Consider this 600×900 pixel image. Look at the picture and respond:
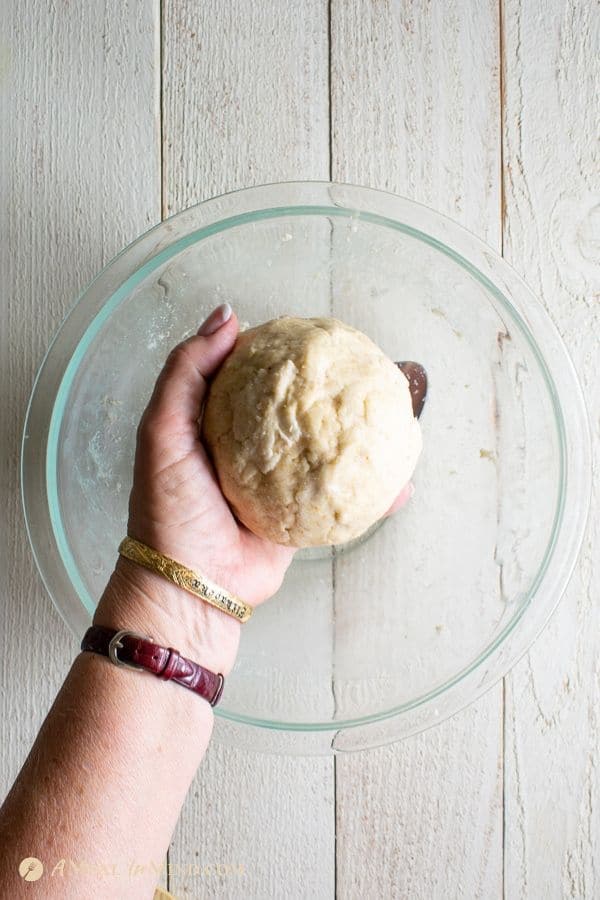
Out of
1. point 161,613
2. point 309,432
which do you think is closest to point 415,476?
point 309,432

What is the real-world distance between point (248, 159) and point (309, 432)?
52 centimetres

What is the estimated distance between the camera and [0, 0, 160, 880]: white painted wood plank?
1.15m

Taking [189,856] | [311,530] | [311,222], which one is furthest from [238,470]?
[189,856]

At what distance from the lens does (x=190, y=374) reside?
94 centimetres

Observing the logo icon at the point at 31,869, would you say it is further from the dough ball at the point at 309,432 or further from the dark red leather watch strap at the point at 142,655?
the dough ball at the point at 309,432

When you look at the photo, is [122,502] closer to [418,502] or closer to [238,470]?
[238,470]

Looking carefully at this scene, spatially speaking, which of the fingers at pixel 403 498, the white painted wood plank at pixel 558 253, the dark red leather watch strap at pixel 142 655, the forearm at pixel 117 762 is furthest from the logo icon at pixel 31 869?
the white painted wood plank at pixel 558 253

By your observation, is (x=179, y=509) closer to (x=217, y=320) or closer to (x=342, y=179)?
(x=217, y=320)

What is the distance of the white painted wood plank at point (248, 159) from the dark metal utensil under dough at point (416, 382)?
0.33 meters

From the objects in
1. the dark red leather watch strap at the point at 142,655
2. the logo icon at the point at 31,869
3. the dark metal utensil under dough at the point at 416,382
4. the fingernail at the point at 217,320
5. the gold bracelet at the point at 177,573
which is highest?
the fingernail at the point at 217,320

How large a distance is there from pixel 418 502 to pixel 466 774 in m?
0.44

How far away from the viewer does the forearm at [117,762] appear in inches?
32.1

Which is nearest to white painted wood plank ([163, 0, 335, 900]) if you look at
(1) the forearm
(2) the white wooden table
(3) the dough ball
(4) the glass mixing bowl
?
(2) the white wooden table

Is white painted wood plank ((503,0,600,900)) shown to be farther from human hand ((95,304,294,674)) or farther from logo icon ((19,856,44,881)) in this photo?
logo icon ((19,856,44,881))
